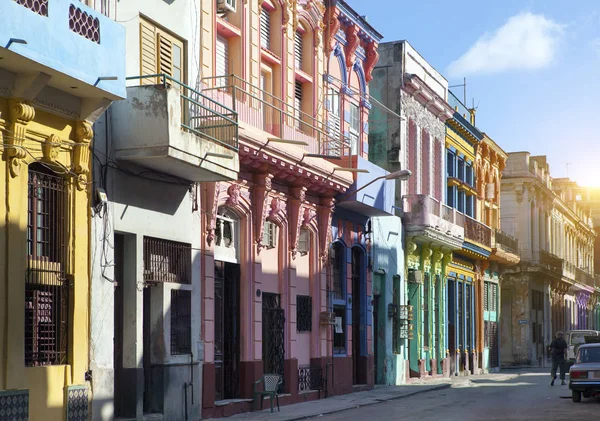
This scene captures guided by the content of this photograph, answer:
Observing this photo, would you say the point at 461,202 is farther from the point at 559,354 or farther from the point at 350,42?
the point at 350,42

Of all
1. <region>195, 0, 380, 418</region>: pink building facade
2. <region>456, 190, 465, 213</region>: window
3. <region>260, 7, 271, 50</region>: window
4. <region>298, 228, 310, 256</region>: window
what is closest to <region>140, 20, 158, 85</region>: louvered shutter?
<region>195, 0, 380, 418</region>: pink building facade

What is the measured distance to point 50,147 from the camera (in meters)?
14.5

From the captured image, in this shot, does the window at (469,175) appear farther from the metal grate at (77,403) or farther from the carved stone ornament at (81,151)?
the metal grate at (77,403)

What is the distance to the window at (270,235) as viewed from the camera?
2191 centimetres

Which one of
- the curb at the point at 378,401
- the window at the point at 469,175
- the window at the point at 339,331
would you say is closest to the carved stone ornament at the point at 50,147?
the curb at the point at 378,401

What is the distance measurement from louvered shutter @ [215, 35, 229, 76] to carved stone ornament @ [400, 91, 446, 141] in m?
11.5

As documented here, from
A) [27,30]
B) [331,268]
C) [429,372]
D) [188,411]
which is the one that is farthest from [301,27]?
[429,372]

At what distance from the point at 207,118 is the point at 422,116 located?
16.3 m

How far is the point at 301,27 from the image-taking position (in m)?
24.2

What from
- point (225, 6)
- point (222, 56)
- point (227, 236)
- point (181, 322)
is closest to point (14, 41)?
point (181, 322)

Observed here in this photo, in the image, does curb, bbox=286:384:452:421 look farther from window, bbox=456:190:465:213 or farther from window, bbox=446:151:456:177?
window, bbox=456:190:465:213

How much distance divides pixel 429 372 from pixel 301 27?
13.9m

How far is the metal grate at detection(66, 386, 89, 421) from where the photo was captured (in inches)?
581

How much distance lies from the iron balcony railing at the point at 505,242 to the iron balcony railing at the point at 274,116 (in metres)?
18.5
